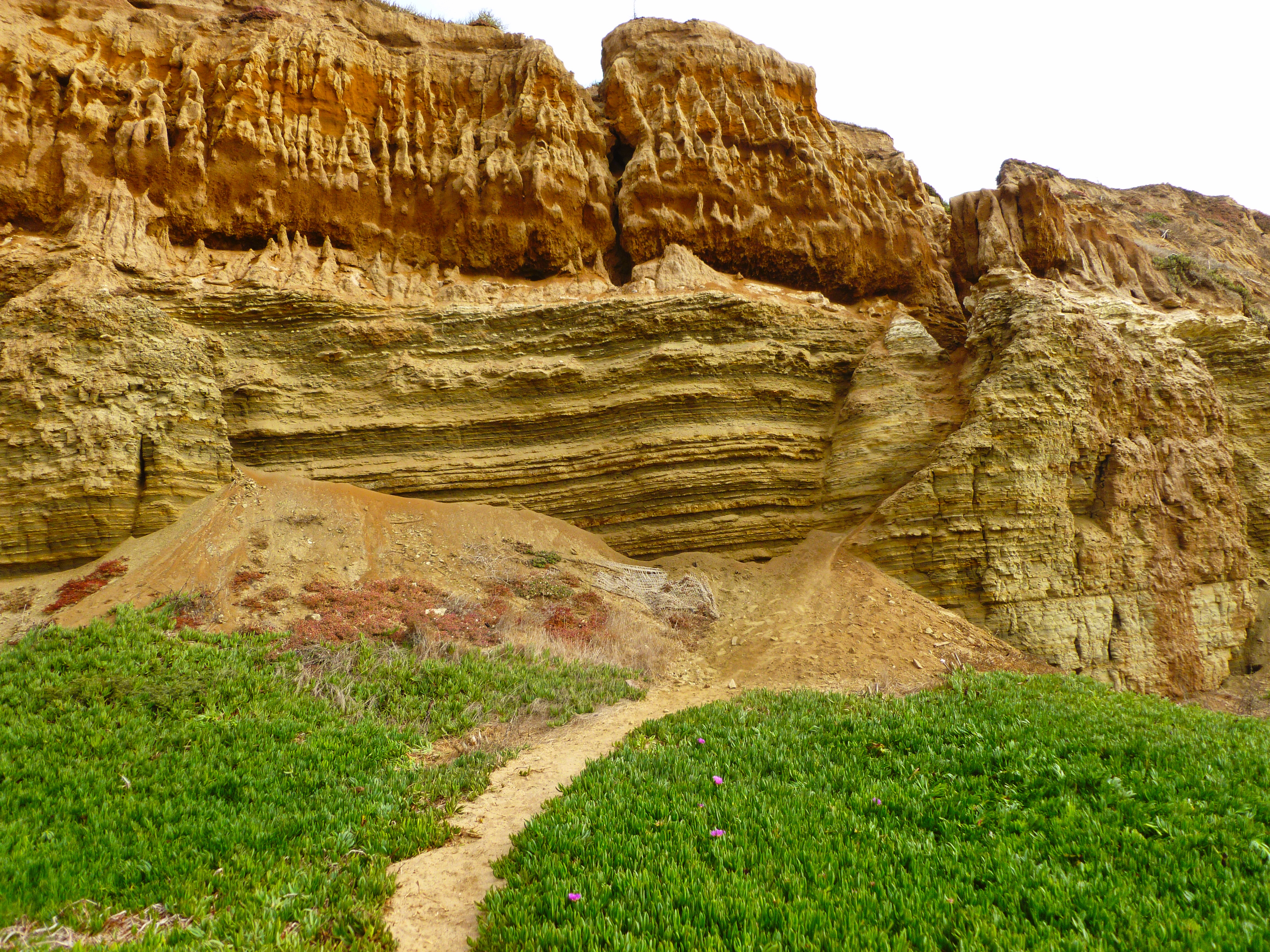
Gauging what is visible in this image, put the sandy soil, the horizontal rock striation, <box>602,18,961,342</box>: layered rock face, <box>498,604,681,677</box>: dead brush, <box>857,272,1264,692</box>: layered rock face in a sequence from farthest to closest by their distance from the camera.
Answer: <box>602,18,961,342</box>: layered rock face → <box>857,272,1264,692</box>: layered rock face → the horizontal rock striation → <box>498,604,681,677</box>: dead brush → the sandy soil

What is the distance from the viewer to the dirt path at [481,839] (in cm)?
418

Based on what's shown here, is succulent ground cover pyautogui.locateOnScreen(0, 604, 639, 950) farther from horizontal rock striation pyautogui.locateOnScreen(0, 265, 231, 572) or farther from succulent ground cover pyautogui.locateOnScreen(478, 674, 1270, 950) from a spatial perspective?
horizontal rock striation pyautogui.locateOnScreen(0, 265, 231, 572)

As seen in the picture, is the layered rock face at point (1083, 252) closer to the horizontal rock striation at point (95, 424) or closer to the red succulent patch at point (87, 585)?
the horizontal rock striation at point (95, 424)

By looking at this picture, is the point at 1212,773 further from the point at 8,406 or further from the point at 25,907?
the point at 8,406

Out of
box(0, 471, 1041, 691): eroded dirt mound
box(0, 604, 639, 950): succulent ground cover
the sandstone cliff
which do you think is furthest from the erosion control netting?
box(0, 604, 639, 950): succulent ground cover

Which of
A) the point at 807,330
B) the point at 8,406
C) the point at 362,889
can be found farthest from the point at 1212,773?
the point at 8,406

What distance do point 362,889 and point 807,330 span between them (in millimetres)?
16451

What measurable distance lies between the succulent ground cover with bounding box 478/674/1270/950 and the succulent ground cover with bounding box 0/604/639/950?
1.50m

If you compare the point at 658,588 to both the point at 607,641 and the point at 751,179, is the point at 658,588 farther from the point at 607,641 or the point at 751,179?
the point at 751,179

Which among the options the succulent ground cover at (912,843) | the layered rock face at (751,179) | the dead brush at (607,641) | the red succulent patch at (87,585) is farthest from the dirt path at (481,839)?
the layered rock face at (751,179)

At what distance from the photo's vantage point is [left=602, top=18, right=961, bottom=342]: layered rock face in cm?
1978

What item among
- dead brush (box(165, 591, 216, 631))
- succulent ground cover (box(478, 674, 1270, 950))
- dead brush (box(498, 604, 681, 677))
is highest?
succulent ground cover (box(478, 674, 1270, 950))

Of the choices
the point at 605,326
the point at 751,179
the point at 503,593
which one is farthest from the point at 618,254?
the point at 503,593

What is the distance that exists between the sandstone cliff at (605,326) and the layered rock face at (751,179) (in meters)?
0.12
